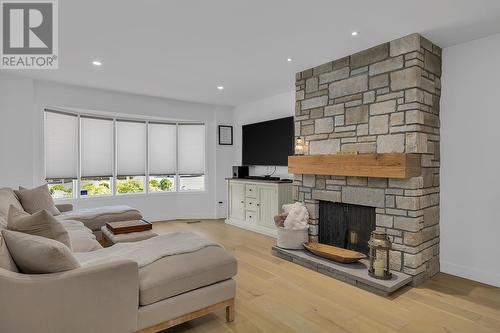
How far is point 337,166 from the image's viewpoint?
342cm

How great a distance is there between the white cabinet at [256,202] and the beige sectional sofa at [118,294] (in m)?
2.70

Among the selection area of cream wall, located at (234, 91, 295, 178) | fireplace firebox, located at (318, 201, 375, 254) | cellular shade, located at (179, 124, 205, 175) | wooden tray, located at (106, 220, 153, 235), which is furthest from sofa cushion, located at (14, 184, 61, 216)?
fireplace firebox, located at (318, 201, 375, 254)

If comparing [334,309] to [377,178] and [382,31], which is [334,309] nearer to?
[377,178]

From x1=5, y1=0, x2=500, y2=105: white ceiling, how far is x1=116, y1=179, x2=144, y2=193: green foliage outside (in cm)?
235

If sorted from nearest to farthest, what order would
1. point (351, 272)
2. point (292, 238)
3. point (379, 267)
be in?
1. point (379, 267)
2. point (351, 272)
3. point (292, 238)

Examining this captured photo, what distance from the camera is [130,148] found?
19.3 feet

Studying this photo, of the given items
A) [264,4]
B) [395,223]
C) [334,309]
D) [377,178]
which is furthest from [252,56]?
[334,309]

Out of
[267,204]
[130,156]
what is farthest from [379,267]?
[130,156]

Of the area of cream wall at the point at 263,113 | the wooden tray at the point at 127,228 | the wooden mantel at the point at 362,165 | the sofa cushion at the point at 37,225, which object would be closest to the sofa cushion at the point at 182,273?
the sofa cushion at the point at 37,225

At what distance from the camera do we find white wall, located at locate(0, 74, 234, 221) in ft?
13.9

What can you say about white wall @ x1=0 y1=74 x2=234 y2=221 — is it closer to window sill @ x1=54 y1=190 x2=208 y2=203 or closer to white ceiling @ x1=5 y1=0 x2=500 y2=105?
window sill @ x1=54 y1=190 x2=208 y2=203

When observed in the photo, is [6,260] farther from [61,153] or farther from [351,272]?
[61,153]

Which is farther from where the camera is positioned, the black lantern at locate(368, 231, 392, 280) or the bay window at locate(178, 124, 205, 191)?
the bay window at locate(178, 124, 205, 191)

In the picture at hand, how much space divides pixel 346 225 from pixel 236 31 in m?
2.70
